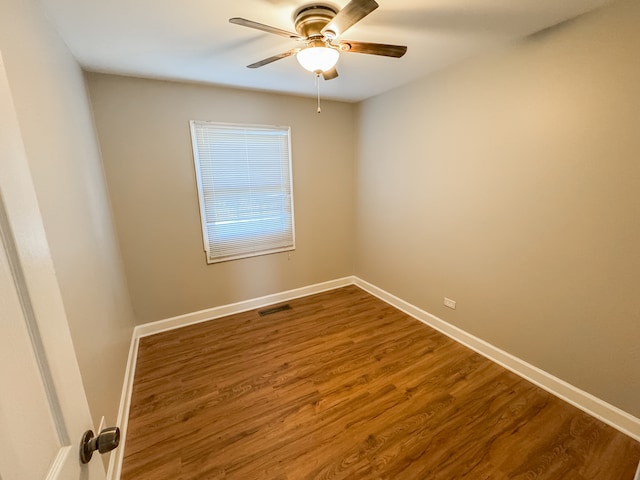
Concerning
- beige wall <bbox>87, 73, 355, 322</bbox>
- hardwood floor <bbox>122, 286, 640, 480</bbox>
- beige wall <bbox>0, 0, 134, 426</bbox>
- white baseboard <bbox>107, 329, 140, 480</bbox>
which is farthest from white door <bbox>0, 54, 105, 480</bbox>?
beige wall <bbox>87, 73, 355, 322</bbox>

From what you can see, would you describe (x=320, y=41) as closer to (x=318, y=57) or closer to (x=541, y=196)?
(x=318, y=57)

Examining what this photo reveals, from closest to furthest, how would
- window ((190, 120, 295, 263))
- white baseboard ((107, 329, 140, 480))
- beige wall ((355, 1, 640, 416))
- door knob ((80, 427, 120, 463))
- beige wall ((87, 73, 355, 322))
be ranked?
door knob ((80, 427, 120, 463)) → white baseboard ((107, 329, 140, 480)) → beige wall ((355, 1, 640, 416)) → beige wall ((87, 73, 355, 322)) → window ((190, 120, 295, 263))

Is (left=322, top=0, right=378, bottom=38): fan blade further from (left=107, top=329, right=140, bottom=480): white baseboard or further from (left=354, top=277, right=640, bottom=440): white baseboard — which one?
(left=354, top=277, right=640, bottom=440): white baseboard

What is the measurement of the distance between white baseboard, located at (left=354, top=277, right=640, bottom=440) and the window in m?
1.83

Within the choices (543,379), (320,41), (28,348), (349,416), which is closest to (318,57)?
(320,41)

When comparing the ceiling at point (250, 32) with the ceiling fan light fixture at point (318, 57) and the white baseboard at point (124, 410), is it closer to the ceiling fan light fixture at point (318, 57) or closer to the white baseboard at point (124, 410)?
the ceiling fan light fixture at point (318, 57)

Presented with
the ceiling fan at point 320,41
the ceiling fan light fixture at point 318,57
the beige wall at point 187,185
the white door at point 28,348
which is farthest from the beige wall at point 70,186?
the ceiling fan light fixture at point 318,57

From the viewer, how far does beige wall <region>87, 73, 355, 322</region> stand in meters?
2.43

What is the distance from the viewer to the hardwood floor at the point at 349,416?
1488 millimetres

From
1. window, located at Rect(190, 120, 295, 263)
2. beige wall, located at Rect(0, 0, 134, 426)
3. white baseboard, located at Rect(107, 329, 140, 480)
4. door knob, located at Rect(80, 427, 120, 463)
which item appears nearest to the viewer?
door knob, located at Rect(80, 427, 120, 463)

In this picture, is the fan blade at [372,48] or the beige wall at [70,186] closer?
the beige wall at [70,186]

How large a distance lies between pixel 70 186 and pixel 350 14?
1.59 meters

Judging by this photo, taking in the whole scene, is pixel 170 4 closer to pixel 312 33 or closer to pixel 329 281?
pixel 312 33

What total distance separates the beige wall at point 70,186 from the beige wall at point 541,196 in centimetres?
265
